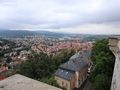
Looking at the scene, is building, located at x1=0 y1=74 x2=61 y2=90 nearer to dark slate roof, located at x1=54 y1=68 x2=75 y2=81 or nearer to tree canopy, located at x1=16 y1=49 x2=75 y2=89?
tree canopy, located at x1=16 y1=49 x2=75 y2=89

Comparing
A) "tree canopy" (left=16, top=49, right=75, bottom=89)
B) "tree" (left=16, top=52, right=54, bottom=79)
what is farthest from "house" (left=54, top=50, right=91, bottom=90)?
"tree" (left=16, top=52, right=54, bottom=79)

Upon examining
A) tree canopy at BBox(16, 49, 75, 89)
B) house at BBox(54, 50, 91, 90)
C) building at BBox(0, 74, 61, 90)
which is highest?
building at BBox(0, 74, 61, 90)

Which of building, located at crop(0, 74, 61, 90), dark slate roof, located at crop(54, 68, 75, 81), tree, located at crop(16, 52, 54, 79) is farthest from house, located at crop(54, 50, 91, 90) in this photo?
building, located at crop(0, 74, 61, 90)

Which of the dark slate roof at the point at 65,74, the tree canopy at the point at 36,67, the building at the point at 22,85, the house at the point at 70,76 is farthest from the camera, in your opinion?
the dark slate roof at the point at 65,74

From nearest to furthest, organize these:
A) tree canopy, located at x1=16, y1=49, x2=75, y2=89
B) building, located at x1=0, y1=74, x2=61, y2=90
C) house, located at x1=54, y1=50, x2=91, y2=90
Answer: building, located at x1=0, y1=74, x2=61, y2=90 < tree canopy, located at x1=16, y1=49, x2=75, y2=89 < house, located at x1=54, y1=50, x2=91, y2=90

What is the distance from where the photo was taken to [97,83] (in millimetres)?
8102

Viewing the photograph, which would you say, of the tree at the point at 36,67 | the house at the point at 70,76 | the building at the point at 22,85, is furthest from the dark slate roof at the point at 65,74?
the building at the point at 22,85

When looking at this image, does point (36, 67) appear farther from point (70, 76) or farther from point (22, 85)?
point (22, 85)

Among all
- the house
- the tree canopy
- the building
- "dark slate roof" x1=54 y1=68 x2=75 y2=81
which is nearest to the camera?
the building

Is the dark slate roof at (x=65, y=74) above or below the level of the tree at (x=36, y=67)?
below

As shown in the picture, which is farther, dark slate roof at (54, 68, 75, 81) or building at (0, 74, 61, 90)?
dark slate roof at (54, 68, 75, 81)

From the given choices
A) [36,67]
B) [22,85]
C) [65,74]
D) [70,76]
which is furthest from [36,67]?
[22,85]

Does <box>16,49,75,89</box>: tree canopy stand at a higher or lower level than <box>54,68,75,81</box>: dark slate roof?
higher

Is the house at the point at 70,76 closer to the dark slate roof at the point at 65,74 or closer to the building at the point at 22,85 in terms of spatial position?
the dark slate roof at the point at 65,74
